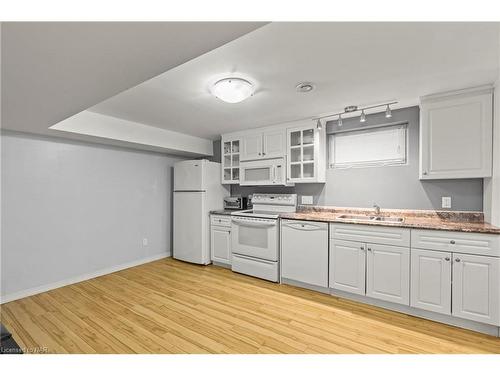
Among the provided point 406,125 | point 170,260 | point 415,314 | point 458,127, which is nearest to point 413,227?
point 415,314

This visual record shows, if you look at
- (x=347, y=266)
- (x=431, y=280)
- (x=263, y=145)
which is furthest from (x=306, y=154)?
(x=431, y=280)

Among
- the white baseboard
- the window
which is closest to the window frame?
the window

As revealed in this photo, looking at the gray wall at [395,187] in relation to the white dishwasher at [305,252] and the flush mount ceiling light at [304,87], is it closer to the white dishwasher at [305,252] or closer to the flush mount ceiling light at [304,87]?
the white dishwasher at [305,252]

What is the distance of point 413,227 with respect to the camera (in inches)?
88.2

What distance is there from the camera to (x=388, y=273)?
2367mm

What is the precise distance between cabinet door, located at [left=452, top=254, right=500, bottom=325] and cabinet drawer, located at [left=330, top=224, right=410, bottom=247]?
1.35 feet

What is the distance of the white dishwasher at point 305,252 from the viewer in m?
2.76

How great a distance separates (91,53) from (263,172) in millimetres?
2702

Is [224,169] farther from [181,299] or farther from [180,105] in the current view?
[181,299]

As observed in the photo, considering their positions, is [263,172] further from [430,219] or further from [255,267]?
[430,219]

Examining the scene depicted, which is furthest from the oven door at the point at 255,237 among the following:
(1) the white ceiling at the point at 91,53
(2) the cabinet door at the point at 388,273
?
(1) the white ceiling at the point at 91,53

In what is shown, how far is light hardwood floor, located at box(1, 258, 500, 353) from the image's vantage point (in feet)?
6.00

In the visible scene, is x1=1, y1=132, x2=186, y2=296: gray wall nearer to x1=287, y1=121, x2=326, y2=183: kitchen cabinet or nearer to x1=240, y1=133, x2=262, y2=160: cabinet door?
x1=240, y1=133, x2=262, y2=160: cabinet door

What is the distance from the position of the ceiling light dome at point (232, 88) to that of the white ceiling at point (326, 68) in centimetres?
5
